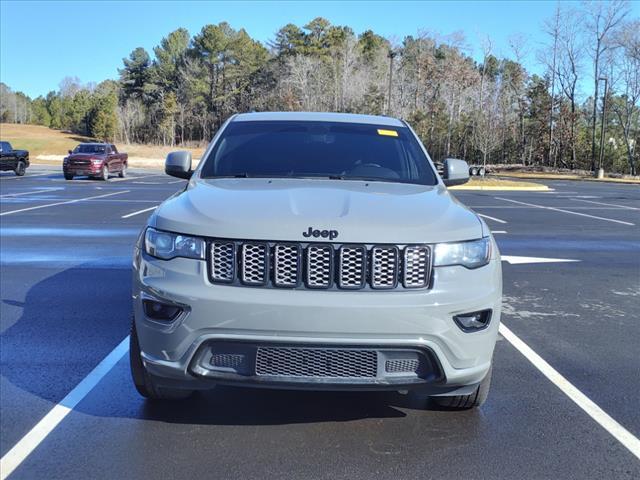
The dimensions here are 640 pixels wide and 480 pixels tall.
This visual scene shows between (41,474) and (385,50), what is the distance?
77332mm

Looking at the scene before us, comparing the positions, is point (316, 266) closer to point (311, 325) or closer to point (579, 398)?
point (311, 325)

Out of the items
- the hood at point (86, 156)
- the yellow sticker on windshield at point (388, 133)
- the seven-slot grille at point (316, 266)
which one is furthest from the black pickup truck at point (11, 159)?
the seven-slot grille at point (316, 266)

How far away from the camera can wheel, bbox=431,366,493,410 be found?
346 cm

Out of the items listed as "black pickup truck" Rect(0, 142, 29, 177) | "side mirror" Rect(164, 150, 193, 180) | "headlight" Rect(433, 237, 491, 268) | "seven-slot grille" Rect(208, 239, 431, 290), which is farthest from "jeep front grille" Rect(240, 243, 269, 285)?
"black pickup truck" Rect(0, 142, 29, 177)

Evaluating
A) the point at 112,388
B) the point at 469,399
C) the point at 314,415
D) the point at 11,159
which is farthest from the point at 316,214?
the point at 11,159

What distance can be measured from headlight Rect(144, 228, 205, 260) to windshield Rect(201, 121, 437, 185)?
1.16 meters

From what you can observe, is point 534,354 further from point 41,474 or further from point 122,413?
point 41,474

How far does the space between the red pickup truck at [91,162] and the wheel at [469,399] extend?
2834 centimetres

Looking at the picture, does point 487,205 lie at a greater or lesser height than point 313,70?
lesser

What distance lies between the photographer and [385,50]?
75562mm

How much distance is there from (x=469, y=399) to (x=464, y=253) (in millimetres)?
961

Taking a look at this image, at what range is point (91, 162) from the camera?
2911 centimetres

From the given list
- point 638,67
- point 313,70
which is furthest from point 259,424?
point 313,70

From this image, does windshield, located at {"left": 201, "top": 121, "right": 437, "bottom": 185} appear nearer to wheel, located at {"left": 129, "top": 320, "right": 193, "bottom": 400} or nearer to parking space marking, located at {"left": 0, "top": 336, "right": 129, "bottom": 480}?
wheel, located at {"left": 129, "top": 320, "right": 193, "bottom": 400}
